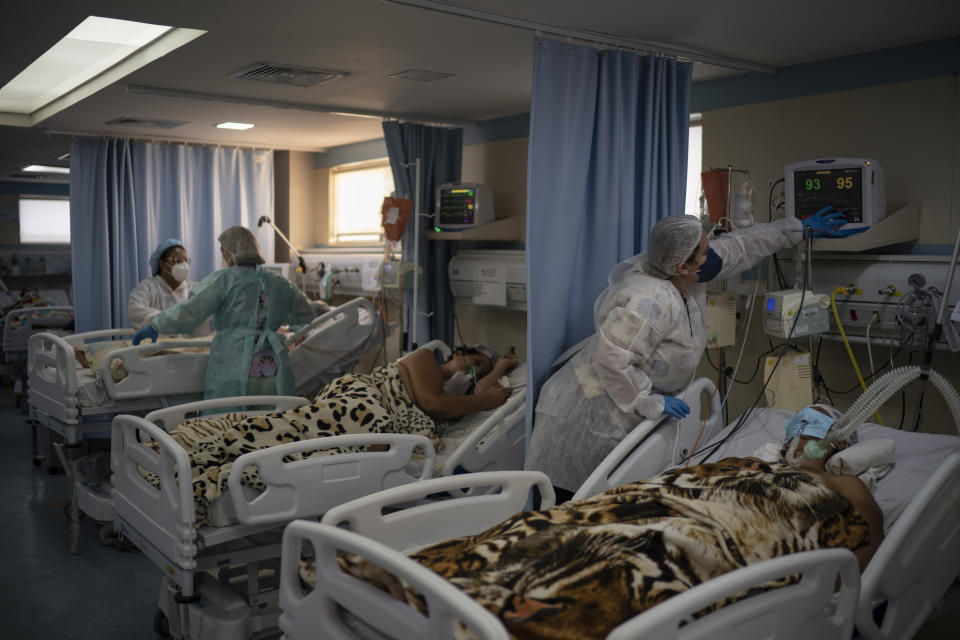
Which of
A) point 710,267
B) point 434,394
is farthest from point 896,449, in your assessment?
point 434,394

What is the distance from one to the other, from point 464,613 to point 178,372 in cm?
299

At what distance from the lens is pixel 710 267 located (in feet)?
9.29

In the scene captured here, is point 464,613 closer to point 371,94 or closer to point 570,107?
point 570,107

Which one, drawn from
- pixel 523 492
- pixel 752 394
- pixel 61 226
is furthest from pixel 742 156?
pixel 61 226

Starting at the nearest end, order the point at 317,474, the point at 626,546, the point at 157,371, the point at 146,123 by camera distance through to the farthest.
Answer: the point at 626,546 < the point at 317,474 < the point at 157,371 < the point at 146,123

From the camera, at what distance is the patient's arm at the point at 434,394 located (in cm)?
323

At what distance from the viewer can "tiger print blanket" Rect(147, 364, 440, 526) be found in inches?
99.0

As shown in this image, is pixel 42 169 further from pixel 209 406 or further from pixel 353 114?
pixel 209 406

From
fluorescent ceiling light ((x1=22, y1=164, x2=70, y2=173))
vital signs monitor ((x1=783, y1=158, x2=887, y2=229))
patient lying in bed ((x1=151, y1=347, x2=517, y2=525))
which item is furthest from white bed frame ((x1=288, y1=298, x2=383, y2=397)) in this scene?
fluorescent ceiling light ((x1=22, y1=164, x2=70, y2=173))

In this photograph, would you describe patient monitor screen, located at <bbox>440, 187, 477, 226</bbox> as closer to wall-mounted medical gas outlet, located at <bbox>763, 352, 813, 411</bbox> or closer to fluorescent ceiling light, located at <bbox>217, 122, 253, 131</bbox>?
fluorescent ceiling light, located at <bbox>217, 122, 253, 131</bbox>

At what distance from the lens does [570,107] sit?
2848 millimetres

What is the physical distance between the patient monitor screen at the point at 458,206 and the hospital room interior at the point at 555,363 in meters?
0.02

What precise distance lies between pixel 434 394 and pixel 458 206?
1740 mm

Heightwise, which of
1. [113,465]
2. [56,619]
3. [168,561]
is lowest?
[56,619]
